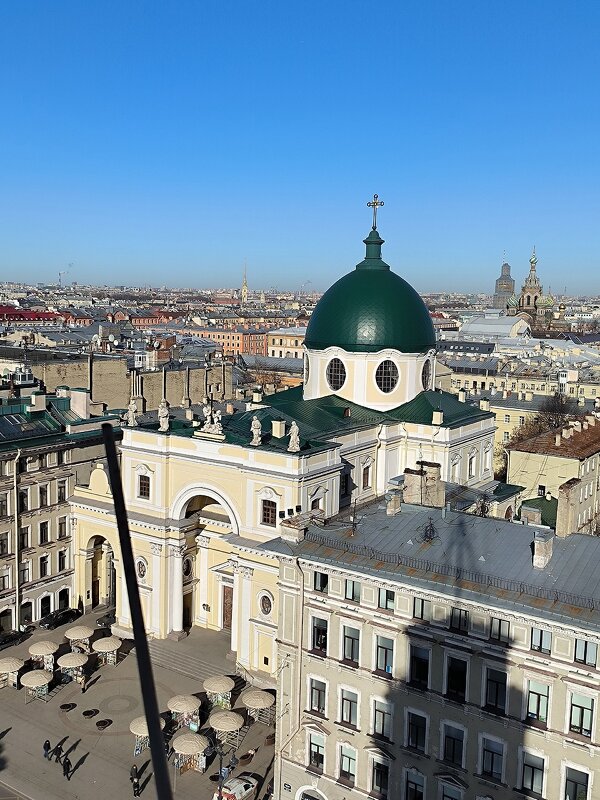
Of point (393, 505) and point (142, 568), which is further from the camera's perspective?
point (142, 568)

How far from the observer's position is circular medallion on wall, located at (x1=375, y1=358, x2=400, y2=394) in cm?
4356

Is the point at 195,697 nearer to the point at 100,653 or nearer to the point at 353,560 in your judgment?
the point at 100,653

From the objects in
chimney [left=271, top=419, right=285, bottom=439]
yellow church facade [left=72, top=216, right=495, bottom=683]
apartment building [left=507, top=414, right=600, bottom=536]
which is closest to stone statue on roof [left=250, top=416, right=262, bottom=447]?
yellow church facade [left=72, top=216, right=495, bottom=683]

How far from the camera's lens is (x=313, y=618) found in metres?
25.2

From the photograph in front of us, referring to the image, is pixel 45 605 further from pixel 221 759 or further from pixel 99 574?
pixel 221 759

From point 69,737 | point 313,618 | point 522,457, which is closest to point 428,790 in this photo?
point 313,618

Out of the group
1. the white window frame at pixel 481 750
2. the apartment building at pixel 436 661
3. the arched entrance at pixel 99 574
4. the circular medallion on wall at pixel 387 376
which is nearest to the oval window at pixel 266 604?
the apartment building at pixel 436 661

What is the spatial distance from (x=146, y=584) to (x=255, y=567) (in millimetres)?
7400

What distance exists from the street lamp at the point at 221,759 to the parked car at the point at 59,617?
13.4 m

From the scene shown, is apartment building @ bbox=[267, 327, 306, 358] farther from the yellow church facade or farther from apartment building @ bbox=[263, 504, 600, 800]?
apartment building @ bbox=[263, 504, 600, 800]

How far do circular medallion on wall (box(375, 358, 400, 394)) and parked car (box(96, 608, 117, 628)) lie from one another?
18.7 metres

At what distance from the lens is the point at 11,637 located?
38.6 m

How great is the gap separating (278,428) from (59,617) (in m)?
15.6

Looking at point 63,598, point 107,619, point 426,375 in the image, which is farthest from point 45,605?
point 426,375
